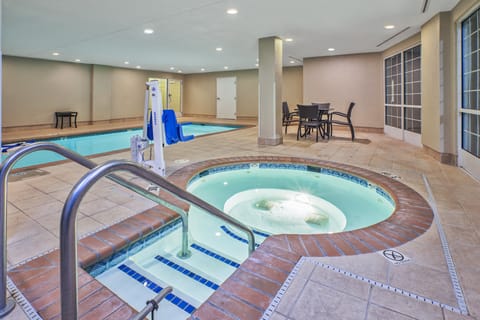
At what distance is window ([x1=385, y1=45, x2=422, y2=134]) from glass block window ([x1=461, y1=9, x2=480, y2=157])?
1878 mm

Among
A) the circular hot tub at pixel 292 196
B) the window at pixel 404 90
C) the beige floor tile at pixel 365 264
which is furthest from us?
the window at pixel 404 90

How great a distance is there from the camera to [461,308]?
4.44 ft

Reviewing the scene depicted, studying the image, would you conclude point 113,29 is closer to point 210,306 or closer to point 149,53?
point 149,53

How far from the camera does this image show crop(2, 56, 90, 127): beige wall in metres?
8.65

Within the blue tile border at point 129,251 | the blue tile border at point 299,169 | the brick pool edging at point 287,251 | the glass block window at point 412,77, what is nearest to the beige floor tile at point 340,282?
the brick pool edging at point 287,251

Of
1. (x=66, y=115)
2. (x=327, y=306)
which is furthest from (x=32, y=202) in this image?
(x=66, y=115)

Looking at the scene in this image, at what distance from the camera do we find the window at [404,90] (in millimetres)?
6051

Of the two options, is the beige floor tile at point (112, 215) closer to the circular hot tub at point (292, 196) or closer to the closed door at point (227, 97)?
the circular hot tub at point (292, 196)

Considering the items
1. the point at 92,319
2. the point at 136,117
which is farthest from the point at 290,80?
the point at 92,319

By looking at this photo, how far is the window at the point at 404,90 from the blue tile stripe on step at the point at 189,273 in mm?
5873

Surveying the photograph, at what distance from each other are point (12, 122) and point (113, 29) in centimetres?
591

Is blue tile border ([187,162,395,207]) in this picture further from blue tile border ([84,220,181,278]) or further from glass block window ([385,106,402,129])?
glass block window ([385,106,402,129])

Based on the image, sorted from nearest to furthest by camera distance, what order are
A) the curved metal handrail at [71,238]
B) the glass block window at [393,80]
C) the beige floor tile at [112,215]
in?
1. the curved metal handrail at [71,238]
2. the beige floor tile at [112,215]
3. the glass block window at [393,80]

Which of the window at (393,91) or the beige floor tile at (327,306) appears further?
the window at (393,91)
